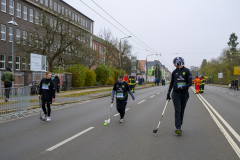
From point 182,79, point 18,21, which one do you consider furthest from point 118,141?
point 18,21

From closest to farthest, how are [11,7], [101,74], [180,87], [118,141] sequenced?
[118,141], [180,87], [11,7], [101,74]

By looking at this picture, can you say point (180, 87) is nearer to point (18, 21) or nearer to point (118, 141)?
point (118, 141)

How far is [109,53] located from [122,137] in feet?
151

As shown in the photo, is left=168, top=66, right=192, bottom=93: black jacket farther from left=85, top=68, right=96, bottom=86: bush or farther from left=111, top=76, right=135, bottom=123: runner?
left=85, top=68, right=96, bottom=86: bush

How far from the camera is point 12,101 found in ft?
30.5

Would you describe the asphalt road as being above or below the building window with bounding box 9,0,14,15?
below

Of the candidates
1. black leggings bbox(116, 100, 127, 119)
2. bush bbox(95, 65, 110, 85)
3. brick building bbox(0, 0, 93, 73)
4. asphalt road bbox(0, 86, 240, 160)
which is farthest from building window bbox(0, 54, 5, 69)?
black leggings bbox(116, 100, 127, 119)

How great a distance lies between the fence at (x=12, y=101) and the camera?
8.99 meters

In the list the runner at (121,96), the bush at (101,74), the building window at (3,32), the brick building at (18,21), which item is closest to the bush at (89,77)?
the bush at (101,74)

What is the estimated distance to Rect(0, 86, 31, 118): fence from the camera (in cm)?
899

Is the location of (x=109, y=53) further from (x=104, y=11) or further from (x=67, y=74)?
(x=104, y=11)

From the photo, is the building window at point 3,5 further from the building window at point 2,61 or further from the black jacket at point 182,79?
the black jacket at point 182,79

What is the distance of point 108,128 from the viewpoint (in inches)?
283

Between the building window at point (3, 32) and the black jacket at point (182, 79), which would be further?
the building window at point (3, 32)
